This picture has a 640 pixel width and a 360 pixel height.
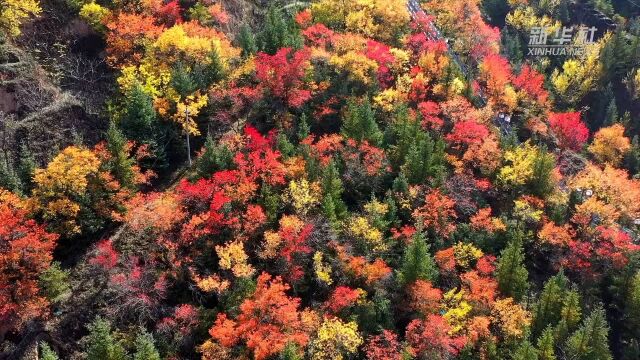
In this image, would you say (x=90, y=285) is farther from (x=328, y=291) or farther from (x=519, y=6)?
(x=519, y=6)

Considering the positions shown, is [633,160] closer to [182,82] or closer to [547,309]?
[547,309]

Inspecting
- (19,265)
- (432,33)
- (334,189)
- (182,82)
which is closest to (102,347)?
(19,265)

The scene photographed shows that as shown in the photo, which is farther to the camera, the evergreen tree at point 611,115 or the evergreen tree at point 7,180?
the evergreen tree at point 611,115

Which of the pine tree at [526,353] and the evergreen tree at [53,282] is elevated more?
the evergreen tree at [53,282]

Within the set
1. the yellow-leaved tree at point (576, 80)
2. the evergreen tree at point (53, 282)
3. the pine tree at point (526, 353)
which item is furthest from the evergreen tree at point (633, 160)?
the evergreen tree at point (53, 282)

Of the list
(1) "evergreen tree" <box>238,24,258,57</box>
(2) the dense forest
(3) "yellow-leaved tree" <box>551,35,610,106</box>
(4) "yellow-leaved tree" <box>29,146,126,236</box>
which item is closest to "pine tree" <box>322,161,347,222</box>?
(2) the dense forest

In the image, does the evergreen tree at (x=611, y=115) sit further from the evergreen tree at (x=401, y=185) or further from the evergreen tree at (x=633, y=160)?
the evergreen tree at (x=401, y=185)

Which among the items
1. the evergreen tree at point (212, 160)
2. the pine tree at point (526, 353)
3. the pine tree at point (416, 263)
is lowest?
the pine tree at point (526, 353)
